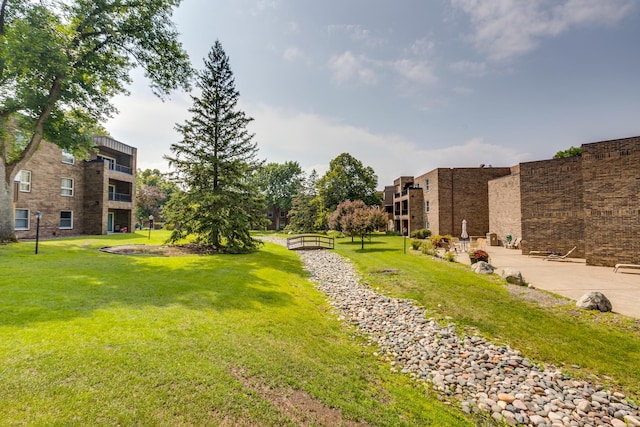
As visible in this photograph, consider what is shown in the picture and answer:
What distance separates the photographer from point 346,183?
4366cm

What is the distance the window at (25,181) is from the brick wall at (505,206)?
35.6 m

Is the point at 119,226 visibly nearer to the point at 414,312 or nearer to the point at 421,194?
the point at 414,312

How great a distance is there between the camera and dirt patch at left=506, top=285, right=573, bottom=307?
321 inches

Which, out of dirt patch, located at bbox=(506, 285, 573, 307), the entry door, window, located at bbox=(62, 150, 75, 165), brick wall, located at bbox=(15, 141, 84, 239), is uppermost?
window, located at bbox=(62, 150, 75, 165)

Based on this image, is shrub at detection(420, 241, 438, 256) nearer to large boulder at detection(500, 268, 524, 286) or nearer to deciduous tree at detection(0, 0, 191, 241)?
large boulder at detection(500, 268, 524, 286)

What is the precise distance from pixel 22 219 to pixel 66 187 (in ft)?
13.4

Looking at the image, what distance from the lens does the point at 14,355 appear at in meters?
3.49

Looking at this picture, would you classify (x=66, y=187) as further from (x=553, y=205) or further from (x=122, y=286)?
(x=553, y=205)

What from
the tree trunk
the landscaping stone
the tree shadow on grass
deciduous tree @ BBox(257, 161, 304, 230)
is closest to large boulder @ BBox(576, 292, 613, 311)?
the landscaping stone

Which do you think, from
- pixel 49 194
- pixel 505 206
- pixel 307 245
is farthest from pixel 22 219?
pixel 505 206

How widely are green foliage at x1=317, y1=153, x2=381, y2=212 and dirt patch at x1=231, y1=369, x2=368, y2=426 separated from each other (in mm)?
39198

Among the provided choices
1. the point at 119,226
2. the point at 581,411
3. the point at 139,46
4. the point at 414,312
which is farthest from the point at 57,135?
the point at 581,411

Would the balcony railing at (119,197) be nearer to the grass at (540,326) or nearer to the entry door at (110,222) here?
the entry door at (110,222)

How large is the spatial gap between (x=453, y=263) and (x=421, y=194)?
20934 millimetres
